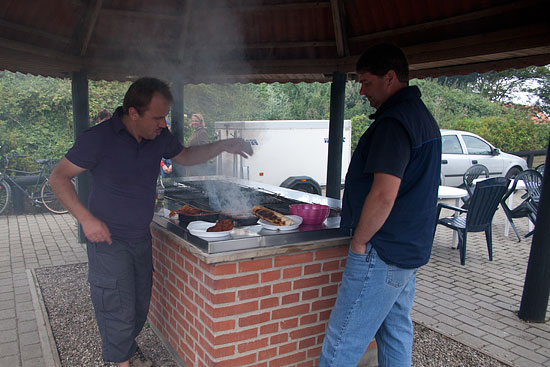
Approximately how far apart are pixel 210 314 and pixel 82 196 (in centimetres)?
428

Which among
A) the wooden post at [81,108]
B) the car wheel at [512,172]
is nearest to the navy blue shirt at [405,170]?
the wooden post at [81,108]

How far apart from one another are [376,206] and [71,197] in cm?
177

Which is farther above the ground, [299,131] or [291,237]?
[299,131]

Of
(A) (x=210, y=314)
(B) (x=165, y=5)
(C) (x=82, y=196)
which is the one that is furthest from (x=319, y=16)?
(C) (x=82, y=196)

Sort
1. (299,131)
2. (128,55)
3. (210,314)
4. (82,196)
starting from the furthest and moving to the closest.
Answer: (299,131) → (82,196) → (128,55) → (210,314)

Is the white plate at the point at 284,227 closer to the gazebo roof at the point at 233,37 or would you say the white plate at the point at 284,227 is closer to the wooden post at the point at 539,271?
the gazebo roof at the point at 233,37

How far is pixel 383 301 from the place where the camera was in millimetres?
2143

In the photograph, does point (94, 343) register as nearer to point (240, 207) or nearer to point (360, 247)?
point (240, 207)

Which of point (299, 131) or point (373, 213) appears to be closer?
point (373, 213)

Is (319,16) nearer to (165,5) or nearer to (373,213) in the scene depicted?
(165,5)

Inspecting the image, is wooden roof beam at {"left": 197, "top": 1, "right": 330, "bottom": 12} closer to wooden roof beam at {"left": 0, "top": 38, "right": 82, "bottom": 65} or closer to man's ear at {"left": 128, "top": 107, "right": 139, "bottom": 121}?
wooden roof beam at {"left": 0, "top": 38, "right": 82, "bottom": 65}

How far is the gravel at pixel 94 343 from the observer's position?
10.0 feet

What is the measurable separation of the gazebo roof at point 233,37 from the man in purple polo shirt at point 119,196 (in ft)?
7.49

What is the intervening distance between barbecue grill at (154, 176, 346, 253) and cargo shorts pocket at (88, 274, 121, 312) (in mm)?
511
